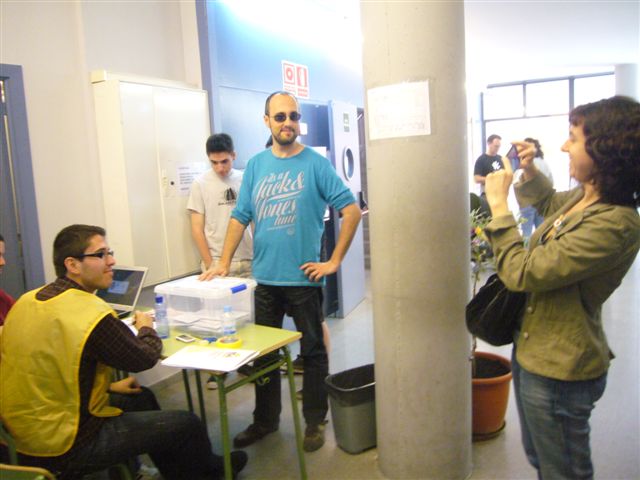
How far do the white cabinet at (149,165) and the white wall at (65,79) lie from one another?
0.10m

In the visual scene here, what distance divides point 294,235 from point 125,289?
2.93 ft

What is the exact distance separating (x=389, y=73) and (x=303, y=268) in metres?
0.96

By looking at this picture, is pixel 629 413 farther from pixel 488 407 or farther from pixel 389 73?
pixel 389 73

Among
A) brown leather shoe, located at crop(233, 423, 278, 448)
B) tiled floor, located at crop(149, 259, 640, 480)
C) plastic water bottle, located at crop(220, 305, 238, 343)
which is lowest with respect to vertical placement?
tiled floor, located at crop(149, 259, 640, 480)

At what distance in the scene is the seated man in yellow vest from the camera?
1542 millimetres

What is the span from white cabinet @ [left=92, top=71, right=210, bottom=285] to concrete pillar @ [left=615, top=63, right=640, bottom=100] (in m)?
8.91

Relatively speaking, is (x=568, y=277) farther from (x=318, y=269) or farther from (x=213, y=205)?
(x=213, y=205)

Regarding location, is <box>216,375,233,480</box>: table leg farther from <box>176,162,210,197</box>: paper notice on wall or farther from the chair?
<box>176,162,210,197</box>: paper notice on wall

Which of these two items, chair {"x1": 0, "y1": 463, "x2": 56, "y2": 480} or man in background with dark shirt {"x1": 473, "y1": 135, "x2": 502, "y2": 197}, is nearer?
chair {"x1": 0, "y1": 463, "x2": 56, "y2": 480}

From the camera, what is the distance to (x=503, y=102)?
454 inches

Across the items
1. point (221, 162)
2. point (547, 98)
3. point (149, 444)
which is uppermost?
point (547, 98)

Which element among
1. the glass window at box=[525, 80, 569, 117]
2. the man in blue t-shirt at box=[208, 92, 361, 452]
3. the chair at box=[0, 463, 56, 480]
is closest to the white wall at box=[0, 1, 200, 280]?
the man in blue t-shirt at box=[208, 92, 361, 452]

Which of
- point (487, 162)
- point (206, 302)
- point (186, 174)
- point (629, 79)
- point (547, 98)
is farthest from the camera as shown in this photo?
point (547, 98)

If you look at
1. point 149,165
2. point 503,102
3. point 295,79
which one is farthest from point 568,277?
point 503,102
